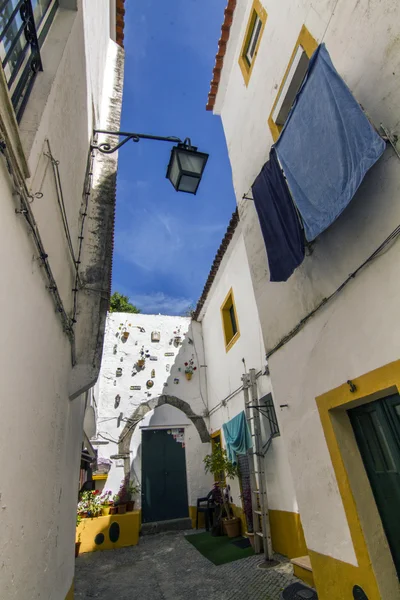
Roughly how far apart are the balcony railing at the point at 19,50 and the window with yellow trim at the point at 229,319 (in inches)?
284

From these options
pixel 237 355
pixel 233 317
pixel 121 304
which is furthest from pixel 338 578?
pixel 121 304

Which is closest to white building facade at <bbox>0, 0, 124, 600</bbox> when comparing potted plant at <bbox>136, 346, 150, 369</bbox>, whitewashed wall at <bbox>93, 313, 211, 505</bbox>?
whitewashed wall at <bbox>93, 313, 211, 505</bbox>

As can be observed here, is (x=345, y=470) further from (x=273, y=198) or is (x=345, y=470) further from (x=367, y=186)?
(x=273, y=198)

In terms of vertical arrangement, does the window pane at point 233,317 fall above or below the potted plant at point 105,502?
above

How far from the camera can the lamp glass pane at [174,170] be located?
12.9ft

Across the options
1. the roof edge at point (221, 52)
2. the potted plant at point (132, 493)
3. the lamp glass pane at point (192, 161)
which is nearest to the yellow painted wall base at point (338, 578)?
the lamp glass pane at point (192, 161)

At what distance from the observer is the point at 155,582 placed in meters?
5.27

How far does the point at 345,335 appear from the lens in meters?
3.10

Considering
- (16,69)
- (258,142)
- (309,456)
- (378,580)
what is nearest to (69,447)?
(309,456)

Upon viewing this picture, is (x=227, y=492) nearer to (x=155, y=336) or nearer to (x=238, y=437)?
(x=238, y=437)

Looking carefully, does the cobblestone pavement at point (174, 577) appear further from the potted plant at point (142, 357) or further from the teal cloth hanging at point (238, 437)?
the potted plant at point (142, 357)

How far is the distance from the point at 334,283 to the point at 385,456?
1.67 meters

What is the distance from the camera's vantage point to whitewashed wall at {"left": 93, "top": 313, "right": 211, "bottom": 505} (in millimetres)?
9906

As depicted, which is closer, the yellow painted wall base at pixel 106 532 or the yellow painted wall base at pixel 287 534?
the yellow painted wall base at pixel 287 534
